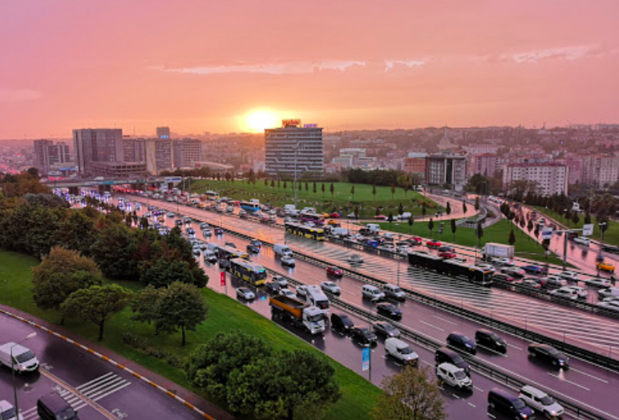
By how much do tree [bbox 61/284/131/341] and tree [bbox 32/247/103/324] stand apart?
6.81 ft

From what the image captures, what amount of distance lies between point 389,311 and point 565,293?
16.0m

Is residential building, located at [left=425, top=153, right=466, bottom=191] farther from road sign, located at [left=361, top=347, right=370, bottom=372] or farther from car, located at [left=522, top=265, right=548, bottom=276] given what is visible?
road sign, located at [left=361, top=347, right=370, bottom=372]

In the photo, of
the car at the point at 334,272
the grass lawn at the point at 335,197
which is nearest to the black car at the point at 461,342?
the car at the point at 334,272

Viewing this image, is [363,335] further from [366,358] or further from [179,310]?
[179,310]

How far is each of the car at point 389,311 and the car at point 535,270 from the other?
20501 mm

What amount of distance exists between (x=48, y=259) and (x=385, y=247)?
37.4 meters

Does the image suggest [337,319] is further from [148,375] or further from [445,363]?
[148,375]

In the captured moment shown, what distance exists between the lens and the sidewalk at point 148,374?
65.0ft

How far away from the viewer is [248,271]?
138ft

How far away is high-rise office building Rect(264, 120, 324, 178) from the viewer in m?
175

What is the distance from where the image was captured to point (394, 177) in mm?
117625

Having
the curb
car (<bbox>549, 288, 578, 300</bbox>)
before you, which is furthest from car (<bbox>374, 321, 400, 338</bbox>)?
car (<bbox>549, 288, 578, 300</bbox>)

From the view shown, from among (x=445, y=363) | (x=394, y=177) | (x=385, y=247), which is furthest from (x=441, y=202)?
(x=445, y=363)

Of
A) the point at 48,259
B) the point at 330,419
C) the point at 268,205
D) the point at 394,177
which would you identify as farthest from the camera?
the point at 394,177
